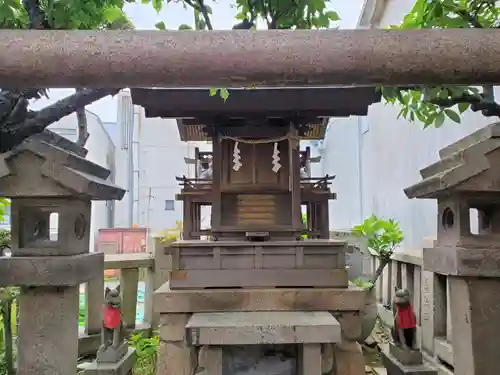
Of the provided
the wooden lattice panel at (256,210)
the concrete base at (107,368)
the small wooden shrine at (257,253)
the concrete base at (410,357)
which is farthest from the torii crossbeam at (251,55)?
the wooden lattice panel at (256,210)

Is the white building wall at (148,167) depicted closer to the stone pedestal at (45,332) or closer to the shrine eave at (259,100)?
the shrine eave at (259,100)

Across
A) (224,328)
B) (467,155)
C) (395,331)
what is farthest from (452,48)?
(395,331)

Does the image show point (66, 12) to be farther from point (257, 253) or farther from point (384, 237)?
point (384, 237)

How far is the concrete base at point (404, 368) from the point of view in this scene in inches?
183

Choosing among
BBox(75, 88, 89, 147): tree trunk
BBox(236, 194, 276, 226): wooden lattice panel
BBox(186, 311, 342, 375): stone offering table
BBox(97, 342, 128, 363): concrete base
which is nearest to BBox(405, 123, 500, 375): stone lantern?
BBox(186, 311, 342, 375): stone offering table

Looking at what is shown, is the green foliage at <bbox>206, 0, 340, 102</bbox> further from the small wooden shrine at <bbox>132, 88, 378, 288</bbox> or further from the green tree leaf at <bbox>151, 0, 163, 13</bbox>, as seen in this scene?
the small wooden shrine at <bbox>132, 88, 378, 288</bbox>

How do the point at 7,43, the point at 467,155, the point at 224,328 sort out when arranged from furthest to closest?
the point at 224,328, the point at 467,155, the point at 7,43

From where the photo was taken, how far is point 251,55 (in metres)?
1.62

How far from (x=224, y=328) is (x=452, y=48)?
374 centimetres

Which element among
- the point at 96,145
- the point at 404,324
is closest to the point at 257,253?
the point at 404,324

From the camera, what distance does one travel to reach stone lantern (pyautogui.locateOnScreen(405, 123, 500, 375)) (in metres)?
2.72

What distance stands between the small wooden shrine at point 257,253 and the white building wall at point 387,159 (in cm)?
220

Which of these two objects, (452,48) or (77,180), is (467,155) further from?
(77,180)

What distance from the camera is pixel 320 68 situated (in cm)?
162
